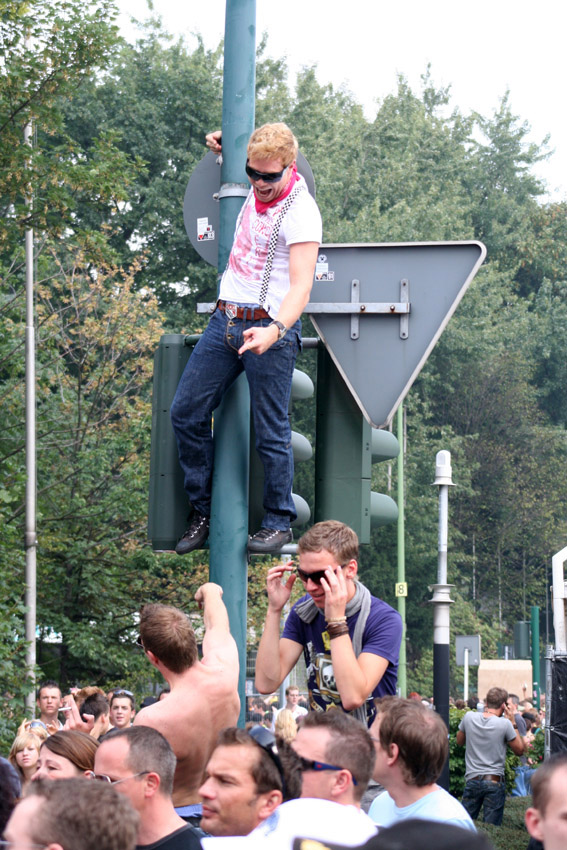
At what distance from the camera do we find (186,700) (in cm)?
462

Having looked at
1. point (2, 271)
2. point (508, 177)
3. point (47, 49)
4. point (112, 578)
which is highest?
point (508, 177)

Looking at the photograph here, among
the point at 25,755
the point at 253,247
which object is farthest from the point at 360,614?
the point at 25,755

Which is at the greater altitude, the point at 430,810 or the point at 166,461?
the point at 166,461

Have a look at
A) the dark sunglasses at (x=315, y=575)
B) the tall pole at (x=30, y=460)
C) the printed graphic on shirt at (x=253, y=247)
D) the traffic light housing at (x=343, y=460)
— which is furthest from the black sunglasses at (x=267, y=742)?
the tall pole at (x=30, y=460)

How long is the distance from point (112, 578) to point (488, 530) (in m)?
31.1

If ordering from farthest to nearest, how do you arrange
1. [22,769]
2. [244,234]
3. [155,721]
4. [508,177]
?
[508,177] → [22,769] → [244,234] → [155,721]

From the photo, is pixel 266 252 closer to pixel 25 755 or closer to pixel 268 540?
pixel 268 540

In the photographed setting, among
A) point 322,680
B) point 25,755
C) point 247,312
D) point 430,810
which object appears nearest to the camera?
point 430,810

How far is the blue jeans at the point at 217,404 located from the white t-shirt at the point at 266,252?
0.35 feet

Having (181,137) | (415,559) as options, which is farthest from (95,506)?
(415,559)

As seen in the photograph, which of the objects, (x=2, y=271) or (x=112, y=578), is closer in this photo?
(x=2, y=271)

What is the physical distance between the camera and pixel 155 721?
14.9ft

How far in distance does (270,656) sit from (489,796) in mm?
9233

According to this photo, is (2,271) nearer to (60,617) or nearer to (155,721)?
(60,617)
